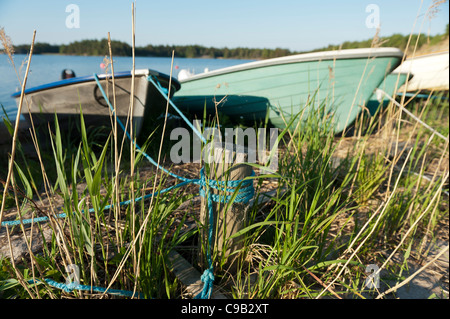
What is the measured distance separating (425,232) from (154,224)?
76.5 inches

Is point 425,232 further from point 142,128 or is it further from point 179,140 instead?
point 142,128

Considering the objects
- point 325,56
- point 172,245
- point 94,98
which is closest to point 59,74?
point 94,98

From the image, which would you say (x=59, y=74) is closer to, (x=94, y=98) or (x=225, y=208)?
(x=94, y=98)

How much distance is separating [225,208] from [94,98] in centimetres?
267

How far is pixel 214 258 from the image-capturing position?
4.31ft

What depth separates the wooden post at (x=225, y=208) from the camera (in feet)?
3.98

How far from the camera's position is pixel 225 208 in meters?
1.22

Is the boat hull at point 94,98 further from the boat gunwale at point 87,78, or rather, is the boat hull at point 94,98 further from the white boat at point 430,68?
the white boat at point 430,68

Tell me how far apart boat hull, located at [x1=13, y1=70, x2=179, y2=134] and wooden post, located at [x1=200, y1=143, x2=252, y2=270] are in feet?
6.77

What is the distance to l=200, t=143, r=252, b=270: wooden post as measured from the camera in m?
1.21

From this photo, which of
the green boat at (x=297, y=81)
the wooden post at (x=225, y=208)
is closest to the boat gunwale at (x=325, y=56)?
the green boat at (x=297, y=81)

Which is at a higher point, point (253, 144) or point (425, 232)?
point (253, 144)

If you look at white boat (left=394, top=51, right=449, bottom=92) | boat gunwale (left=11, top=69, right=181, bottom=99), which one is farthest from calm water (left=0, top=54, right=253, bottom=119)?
white boat (left=394, top=51, right=449, bottom=92)

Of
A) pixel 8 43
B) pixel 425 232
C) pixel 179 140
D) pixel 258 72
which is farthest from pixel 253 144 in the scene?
pixel 8 43
